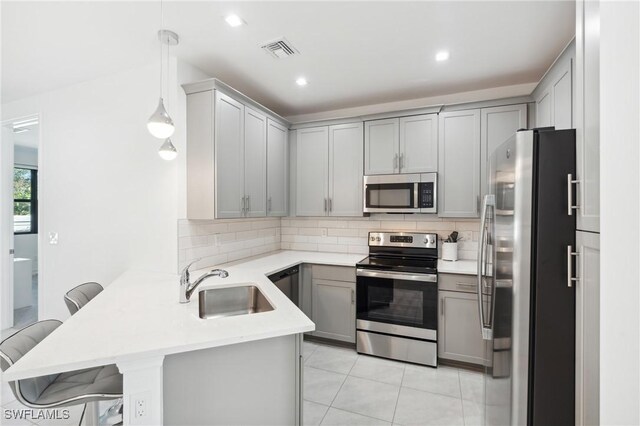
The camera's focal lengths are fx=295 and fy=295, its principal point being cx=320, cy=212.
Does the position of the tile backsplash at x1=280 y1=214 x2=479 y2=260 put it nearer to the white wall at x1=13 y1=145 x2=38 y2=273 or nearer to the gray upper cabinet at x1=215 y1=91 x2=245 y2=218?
the gray upper cabinet at x1=215 y1=91 x2=245 y2=218

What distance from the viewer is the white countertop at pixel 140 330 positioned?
42.4 inches

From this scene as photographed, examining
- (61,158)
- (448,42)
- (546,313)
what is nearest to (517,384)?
(546,313)

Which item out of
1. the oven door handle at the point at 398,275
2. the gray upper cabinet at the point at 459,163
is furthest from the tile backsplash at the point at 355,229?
the oven door handle at the point at 398,275

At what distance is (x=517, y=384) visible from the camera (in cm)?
140

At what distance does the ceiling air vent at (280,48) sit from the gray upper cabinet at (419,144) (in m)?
1.40

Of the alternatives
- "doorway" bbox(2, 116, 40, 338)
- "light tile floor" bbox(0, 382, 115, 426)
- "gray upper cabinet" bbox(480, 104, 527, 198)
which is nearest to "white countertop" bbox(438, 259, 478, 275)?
"gray upper cabinet" bbox(480, 104, 527, 198)

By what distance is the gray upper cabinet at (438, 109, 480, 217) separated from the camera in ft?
9.48

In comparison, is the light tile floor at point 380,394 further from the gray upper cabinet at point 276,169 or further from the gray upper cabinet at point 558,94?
the gray upper cabinet at point 558,94

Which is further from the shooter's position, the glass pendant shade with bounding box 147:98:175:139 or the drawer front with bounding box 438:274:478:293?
the drawer front with bounding box 438:274:478:293

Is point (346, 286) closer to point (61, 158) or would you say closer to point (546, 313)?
point (546, 313)

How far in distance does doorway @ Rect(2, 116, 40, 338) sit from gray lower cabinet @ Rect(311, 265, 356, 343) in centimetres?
334
